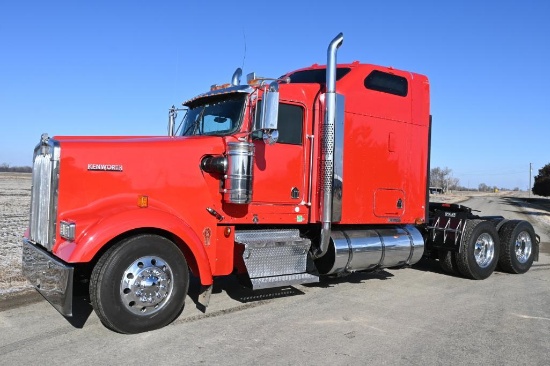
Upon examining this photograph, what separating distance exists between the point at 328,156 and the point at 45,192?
3.52m

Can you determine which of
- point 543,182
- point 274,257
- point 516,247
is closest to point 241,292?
point 274,257

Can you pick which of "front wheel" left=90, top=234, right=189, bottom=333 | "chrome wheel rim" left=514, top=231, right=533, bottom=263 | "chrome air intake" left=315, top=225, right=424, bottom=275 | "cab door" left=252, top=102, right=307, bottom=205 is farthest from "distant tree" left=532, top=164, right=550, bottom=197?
"front wheel" left=90, top=234, right=189, bottom=333

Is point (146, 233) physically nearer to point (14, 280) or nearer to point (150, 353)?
point (150, 353)

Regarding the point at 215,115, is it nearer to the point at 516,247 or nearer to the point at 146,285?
the point at 146,285

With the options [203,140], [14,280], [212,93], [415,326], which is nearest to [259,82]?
[212,93]

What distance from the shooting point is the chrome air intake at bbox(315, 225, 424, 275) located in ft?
22.0

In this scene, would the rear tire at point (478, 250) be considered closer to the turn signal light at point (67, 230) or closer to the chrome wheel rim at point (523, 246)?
the chrome wheel rim at point (523, 246)

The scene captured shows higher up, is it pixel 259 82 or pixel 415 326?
pixel 259 82

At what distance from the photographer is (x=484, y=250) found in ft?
28.3

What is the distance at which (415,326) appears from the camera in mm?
5312

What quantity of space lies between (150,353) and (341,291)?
11.4ft

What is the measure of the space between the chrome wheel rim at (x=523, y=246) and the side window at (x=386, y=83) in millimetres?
4011

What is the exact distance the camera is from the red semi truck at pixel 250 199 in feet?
15.7

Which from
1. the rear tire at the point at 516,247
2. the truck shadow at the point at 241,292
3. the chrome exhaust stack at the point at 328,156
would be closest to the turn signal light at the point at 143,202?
the truck shadow at the point at 241,292
